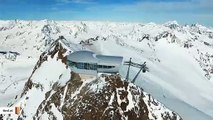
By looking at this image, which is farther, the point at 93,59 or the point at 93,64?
the point at 93,59

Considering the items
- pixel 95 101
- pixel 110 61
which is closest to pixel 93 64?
pixel 110 61

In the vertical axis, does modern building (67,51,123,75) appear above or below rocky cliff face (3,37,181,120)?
above

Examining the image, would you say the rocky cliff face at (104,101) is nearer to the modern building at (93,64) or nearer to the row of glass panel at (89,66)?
the modern building at (93,64)

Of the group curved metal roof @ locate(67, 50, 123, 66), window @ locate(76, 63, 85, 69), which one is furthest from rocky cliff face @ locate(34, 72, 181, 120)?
curved metal roof @ locate(67, 50, 123, 66)

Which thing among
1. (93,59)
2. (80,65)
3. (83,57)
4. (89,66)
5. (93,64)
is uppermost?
(83,57)

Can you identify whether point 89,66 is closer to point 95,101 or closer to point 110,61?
point 110,61

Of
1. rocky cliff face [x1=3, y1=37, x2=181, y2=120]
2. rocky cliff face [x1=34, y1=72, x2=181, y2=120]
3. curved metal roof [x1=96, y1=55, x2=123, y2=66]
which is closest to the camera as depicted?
rocky cliff face [x1=34, y1=72, x2=181, y2=120]

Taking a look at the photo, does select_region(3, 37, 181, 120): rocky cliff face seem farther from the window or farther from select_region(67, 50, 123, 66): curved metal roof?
select_region(67, 50, 123, 66): curved metal roof

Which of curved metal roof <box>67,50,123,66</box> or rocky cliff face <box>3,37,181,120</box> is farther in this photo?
curved metal roof <box>67,50,123,66</box>

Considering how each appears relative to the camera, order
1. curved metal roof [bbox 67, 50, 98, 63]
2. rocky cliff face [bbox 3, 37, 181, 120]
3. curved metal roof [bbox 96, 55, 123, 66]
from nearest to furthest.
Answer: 1. rocky cliff face [bbox 3, 37, 181, 120]
2. curved metal roof [bbox 96, 55, 123, 66]
3. curved metal roof [bbox 67, 50, 98, 63]
